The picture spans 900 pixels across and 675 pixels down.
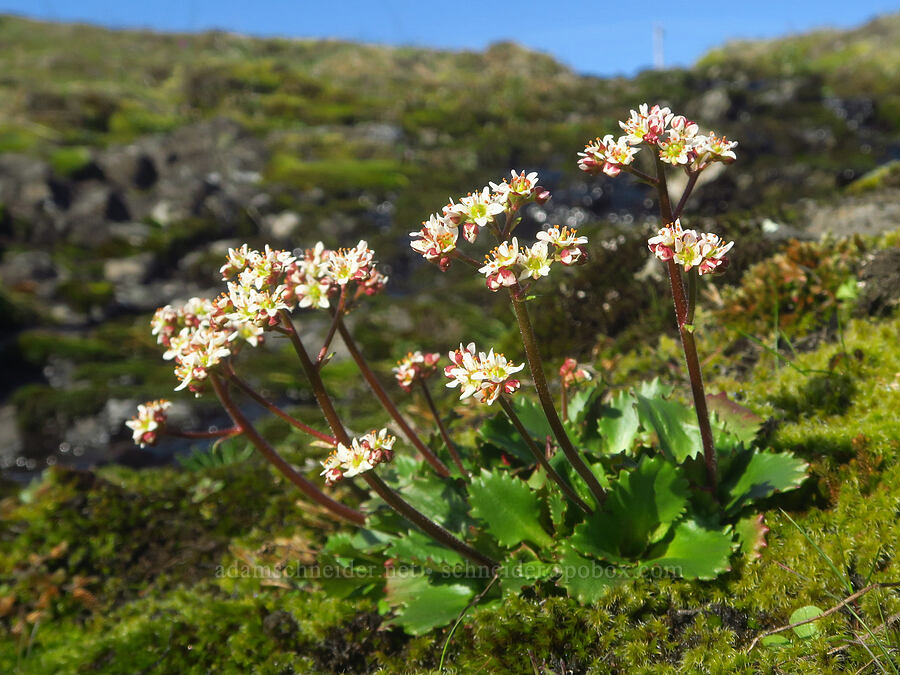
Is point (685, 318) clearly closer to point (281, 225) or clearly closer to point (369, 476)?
point (369, 476)

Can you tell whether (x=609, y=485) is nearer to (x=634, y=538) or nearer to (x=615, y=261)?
(x=634, y=538)

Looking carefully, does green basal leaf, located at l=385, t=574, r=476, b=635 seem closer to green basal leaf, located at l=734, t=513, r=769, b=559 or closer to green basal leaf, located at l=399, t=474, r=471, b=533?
green basal leaf, located at l=399, t=474, r=471, b=533

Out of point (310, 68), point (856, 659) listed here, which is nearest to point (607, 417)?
point (856, 659)

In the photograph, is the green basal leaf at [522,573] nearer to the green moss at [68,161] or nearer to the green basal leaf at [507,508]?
the green basal leaf at [507,508]

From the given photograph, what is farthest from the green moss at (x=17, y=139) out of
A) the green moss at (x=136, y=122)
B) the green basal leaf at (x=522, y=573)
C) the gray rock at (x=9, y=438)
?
the green basal leaf at (x=522, y=573)

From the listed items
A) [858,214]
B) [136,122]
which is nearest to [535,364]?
[858,214]

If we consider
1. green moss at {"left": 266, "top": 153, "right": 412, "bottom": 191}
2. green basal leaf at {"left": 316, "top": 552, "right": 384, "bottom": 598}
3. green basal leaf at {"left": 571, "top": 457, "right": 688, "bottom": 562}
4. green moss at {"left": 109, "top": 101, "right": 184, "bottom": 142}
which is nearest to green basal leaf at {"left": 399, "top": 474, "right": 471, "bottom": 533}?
green basal leaf at {"left": 316, "top": 552, "right": 384, "bottom": 598}

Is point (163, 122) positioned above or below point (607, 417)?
above
